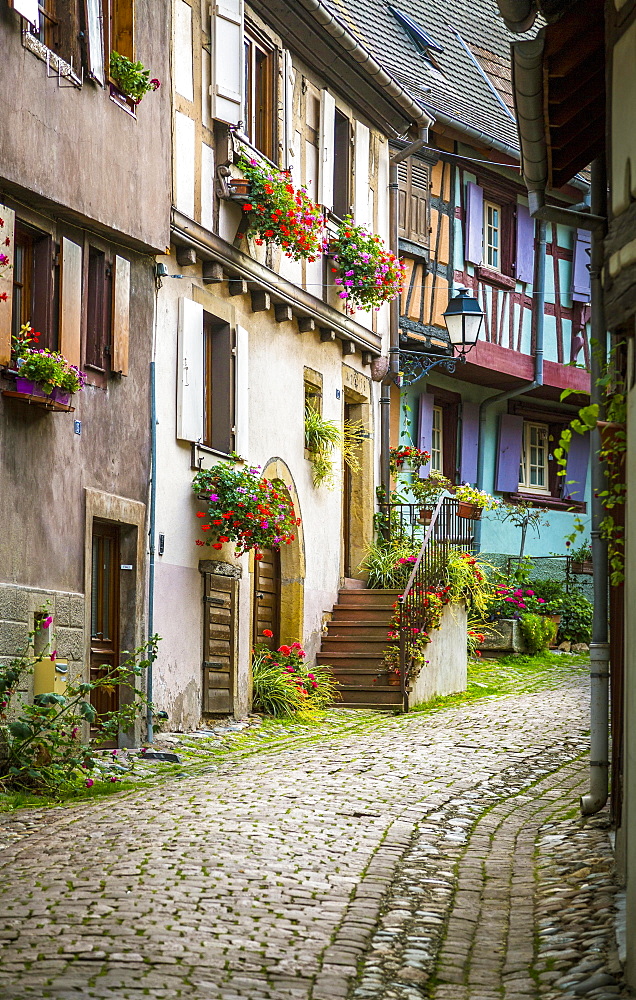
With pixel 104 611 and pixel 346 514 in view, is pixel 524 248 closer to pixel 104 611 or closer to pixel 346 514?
pixel 346 514

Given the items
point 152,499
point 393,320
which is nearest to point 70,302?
point 152,499

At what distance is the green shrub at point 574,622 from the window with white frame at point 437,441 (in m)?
2.86

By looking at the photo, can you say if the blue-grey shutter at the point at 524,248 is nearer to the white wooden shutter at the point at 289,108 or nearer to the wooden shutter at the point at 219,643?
the white wooden shutter at the point at 289,108

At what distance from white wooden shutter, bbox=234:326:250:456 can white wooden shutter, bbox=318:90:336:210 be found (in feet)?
8.74

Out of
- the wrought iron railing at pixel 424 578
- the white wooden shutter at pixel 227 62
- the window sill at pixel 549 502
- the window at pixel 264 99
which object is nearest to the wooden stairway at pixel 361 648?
the wrought iron railing at pixel 424 578

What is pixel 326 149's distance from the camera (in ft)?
51.7

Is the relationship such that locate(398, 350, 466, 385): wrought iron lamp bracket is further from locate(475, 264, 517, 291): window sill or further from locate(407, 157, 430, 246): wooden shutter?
locate(475, 264, 517, 291): window sill

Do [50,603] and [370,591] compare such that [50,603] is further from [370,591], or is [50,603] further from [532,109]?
[370,591]

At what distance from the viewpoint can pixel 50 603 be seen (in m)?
9.87

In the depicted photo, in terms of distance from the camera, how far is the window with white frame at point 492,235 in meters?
22.3

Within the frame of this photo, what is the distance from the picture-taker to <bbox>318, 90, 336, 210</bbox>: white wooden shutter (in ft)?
51.4

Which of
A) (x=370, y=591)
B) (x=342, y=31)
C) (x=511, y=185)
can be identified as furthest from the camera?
(x=511, y=185)

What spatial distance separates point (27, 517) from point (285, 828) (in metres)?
3.26

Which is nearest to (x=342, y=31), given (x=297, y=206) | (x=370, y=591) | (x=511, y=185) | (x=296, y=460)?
(x=297, y=206)
